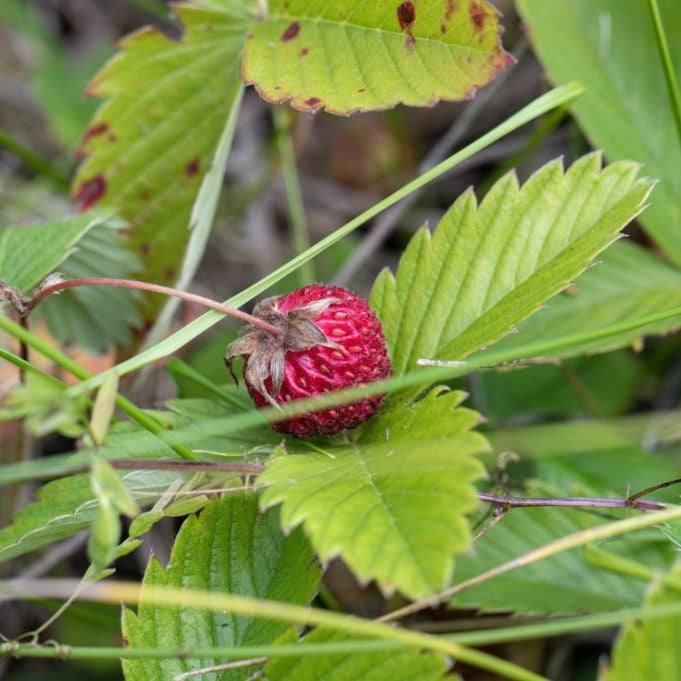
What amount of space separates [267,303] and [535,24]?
3.76 ft

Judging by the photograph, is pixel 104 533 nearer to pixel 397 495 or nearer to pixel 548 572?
pixel 397 495

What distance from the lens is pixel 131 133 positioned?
1.95 metres

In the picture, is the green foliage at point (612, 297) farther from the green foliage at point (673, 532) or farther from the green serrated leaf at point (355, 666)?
the green serrated leaf at point (355, 666)

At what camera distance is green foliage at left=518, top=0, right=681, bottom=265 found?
193 centimetres

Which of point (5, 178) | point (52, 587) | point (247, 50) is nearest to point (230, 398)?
point (52, 587)

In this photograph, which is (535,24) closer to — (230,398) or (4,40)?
(230,398)

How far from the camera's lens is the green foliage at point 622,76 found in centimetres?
193

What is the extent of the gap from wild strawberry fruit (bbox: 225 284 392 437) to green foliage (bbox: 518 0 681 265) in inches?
36.5

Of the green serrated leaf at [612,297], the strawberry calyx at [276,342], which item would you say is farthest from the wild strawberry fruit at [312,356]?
the green serrated leaf at [612,297]

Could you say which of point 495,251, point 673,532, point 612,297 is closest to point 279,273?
point 495,251

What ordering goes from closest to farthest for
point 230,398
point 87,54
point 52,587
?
point 52,587 < point 230,398 < point 87,54

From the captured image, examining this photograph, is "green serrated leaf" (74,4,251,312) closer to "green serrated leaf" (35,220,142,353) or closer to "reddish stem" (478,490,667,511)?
"green serrated leaf" (35,220,142,353)

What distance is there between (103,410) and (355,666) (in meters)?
0.45

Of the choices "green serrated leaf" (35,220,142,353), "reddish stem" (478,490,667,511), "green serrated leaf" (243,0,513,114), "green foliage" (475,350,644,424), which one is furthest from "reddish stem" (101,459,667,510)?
"green foliage" (475,350,644,424)
